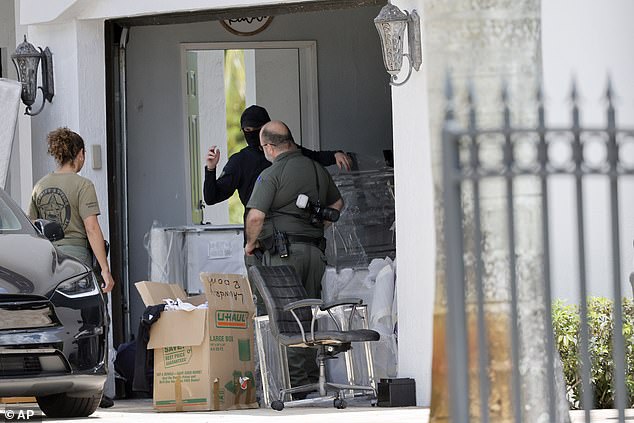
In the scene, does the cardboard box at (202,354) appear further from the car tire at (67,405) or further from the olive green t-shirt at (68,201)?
the car tire at (67,405)

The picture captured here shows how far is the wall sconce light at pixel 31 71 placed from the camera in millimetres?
11109

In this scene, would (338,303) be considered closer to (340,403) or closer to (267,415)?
(340,403)

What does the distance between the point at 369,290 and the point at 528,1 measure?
17.3 feet

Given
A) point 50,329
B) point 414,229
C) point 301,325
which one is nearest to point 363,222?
point 414,229

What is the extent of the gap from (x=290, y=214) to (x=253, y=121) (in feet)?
3.98

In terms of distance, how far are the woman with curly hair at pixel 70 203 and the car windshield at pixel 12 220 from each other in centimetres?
102

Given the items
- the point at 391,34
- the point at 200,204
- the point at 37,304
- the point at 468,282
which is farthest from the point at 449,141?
the point at 200,204

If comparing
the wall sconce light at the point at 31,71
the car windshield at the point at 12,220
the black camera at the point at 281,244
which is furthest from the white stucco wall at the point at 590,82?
the wall sconce light at the point at 31,71

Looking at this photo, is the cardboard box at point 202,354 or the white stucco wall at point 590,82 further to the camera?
the cardboard box at point 202,354

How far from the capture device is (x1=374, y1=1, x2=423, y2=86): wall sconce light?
928cm

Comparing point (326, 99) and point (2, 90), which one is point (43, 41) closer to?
point (2, 90)

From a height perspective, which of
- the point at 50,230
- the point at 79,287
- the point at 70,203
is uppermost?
the point at 70,203

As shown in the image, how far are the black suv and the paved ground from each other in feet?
1.05

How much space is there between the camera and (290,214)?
1017 centimetres
